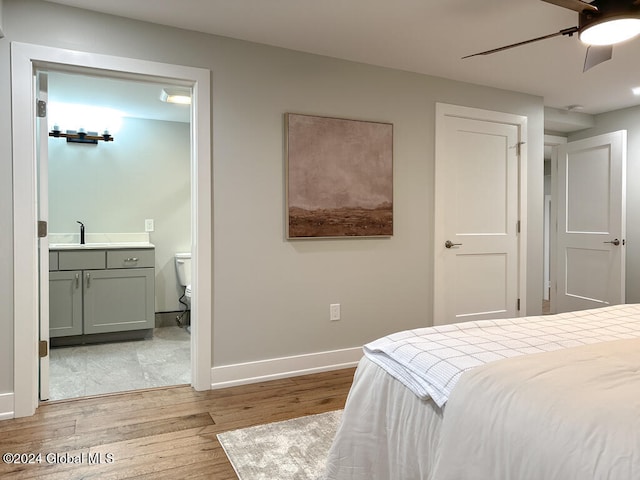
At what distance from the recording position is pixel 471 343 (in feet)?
4.78

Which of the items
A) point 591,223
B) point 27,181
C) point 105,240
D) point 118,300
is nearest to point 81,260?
point 118,300

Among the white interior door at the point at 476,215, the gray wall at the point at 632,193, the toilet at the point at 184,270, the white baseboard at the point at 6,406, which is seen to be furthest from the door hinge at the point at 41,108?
the gray wall at the point at 632,193

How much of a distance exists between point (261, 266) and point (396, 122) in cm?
154

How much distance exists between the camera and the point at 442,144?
11.8 feet

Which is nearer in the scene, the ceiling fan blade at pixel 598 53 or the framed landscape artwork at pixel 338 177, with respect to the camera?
the ceiling fan blade at pixel 598 53

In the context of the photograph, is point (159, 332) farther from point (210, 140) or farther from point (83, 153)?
point (210, 140)

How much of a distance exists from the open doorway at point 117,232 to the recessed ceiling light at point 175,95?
2 cm

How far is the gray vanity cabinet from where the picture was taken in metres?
3.74

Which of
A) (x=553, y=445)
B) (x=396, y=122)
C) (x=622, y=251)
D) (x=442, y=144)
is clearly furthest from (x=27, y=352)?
(x=622, y=251)

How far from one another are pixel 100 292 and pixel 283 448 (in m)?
2.61

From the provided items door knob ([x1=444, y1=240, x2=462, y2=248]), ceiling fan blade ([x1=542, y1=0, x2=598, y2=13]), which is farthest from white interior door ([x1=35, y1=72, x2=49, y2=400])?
door knob ([x1=444, y1=240, x2=462, y2=248])

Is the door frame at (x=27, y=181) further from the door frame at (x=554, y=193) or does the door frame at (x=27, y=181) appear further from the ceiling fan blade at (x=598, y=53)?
the door frame at (x=554, y=193)

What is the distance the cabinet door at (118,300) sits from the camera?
3.85 m

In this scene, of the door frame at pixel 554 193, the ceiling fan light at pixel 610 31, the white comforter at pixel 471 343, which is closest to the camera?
the white comforter at pixel 471 343
